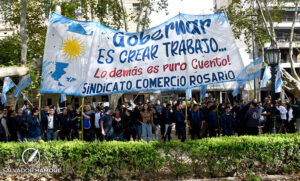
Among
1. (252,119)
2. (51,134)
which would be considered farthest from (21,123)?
(252,119)

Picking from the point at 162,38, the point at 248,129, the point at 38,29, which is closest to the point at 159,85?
the point at 162,38

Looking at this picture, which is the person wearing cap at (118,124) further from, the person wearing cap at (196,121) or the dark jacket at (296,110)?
the dark jacket at (296,110)

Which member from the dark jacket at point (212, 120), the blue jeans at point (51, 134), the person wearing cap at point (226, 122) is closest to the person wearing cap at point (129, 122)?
the blue jeans at point (51, 134)

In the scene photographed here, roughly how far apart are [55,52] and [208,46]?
161 inches

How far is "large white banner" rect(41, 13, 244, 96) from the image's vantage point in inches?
297

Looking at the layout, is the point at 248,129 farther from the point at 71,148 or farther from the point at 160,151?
the point at 71,148

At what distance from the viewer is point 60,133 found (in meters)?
11.7

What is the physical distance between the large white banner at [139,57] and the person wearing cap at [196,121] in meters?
4.05

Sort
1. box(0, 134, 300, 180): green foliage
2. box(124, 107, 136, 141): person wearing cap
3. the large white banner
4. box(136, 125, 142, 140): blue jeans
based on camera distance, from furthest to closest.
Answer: box(136, 125, 142, 140): blue jeans → box(124, 107, 136, 141): person wearing cap → the large white banner → box(0, 134, 300, 180): green foliage

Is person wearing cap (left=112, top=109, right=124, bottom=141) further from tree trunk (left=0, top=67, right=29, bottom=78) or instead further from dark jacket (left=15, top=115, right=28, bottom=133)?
tree trunk (left=0, top=67, right=29, bottom=78)

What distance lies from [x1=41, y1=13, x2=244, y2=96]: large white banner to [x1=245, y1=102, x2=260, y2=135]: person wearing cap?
4.28 metres

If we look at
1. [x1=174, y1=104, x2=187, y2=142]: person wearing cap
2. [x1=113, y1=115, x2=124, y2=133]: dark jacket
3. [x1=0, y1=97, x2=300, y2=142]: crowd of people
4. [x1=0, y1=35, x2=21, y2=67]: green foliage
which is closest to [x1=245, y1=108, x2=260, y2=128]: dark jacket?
[x1=0, y1=97, x2=300, y2=142]: crowd of people

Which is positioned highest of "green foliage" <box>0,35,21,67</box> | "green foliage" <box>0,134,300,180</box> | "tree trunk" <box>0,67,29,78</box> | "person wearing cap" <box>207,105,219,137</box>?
"green foliage" <box>0,35,21,67</box>

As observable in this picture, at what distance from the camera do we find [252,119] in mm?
11109
